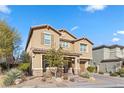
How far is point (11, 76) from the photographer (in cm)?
1883

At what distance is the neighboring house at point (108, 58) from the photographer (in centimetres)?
3019

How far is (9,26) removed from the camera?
22.8 meters

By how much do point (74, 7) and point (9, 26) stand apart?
5969 millimetres

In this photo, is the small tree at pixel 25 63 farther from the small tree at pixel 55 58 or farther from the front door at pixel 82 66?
the front door at pixel 82 66

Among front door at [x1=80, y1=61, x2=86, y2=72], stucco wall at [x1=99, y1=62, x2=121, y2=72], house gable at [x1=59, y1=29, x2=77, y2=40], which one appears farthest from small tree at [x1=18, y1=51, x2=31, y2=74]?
stucco wall at [x1=99, y1=62, x2=121, y2=72]

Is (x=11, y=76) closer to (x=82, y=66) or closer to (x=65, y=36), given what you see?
(x=65, y=36)

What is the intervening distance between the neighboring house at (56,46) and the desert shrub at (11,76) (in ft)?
9.47

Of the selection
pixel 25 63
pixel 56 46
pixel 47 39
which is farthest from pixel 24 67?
pixel 56 46

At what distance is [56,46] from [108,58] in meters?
9.41

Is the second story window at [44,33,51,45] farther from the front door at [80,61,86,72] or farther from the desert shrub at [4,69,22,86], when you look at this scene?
the desert shrub at [4,69,22,86]

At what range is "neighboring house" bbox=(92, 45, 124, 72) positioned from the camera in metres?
30.2
